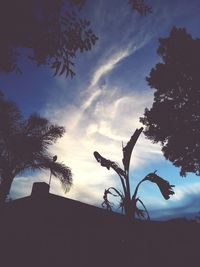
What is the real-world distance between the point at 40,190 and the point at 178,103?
9.72m

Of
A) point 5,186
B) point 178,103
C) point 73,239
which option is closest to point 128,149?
point 73,239

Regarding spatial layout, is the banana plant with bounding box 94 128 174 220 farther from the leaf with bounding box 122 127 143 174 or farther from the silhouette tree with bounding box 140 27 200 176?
the silhouette tree with bounding box 140 27 200 176

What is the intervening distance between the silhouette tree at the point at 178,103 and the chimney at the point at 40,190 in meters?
8.30

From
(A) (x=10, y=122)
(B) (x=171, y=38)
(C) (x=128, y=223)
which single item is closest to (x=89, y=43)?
(C) (x=128, y=223)

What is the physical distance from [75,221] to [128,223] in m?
1.83

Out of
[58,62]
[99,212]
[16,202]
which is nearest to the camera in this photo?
[58,62]

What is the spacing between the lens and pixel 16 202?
764 cm

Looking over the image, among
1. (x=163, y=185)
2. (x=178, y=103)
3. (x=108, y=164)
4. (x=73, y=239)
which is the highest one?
(x=178, y=103)

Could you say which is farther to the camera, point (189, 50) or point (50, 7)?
point (189, 50)

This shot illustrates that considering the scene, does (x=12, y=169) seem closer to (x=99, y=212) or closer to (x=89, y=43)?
(x=99, y=212)

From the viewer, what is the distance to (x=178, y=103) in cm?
1389

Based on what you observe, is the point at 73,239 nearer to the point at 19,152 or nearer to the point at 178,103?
the point at 19,152

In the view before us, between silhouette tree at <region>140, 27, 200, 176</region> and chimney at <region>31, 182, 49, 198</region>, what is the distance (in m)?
8.30

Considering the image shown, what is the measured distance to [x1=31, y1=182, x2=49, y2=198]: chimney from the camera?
7.79 m
